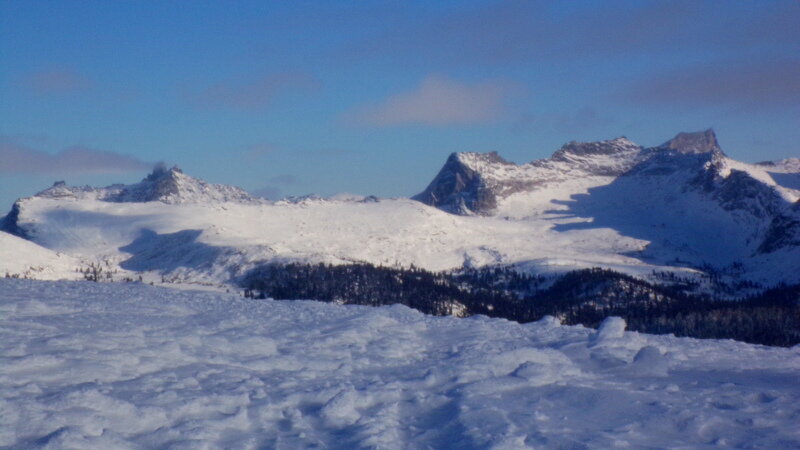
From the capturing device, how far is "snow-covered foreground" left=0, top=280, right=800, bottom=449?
15.5 m

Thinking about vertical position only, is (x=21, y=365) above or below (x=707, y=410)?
above

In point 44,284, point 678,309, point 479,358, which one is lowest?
point 678,309

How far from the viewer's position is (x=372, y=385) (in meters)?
19.7

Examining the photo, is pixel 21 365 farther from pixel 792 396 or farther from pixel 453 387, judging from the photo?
pixel 792 396

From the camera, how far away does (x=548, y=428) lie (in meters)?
16.0

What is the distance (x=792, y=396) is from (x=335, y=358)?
1384 cm

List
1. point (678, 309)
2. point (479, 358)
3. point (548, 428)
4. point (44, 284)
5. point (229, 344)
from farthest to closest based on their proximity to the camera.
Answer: point (678, 309) → point (44, 284) → point (229, 344) → point (479, 358) → point (548, 428)

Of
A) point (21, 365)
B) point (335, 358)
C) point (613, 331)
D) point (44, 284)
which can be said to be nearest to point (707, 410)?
point (613, 331)

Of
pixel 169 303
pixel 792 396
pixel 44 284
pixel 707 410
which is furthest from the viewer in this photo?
pixel 44 284

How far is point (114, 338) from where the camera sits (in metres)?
24.1

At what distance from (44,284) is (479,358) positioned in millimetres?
29405

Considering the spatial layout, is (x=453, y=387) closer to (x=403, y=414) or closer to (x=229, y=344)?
(x=403, y=414)

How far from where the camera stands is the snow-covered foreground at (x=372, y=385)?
15531mm

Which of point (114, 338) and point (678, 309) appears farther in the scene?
point (678, 309)
